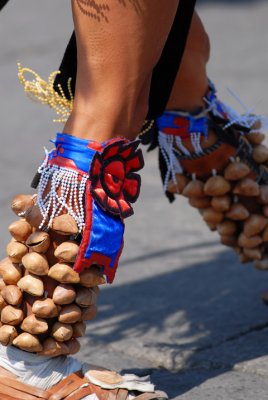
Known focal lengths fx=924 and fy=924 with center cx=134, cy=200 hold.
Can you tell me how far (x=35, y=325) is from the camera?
6.74ft

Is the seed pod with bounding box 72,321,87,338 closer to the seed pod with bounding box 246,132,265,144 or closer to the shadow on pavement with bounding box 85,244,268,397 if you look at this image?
the shadow on pavement with bounding box 85,244,268,397

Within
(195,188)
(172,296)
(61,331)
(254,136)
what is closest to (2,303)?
(61,331)

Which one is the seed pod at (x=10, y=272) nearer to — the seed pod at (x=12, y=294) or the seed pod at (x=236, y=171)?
the seed pod at (x=12, y=294)

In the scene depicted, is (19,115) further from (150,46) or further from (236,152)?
(150,46)

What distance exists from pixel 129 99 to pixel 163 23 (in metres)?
0.19

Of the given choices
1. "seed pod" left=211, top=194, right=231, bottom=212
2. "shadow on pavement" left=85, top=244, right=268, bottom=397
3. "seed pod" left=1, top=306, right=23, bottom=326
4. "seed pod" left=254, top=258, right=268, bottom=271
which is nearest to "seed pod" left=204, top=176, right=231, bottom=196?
"seed pod" left=211, top=194, right=231, bottom=212

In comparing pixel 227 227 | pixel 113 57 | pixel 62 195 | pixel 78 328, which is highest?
pixel 113 57

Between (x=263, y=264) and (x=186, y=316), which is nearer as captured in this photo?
(x=263, y=264)

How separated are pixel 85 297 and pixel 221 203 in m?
0.68

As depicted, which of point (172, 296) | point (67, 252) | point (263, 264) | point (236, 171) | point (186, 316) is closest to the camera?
point (67, 252)

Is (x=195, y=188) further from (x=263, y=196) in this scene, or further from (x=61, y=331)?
(x=61, y=331)

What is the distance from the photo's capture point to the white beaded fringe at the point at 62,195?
2.04 m

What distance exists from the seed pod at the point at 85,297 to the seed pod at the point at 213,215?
67 centimetres

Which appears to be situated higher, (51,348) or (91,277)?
(91,277)
